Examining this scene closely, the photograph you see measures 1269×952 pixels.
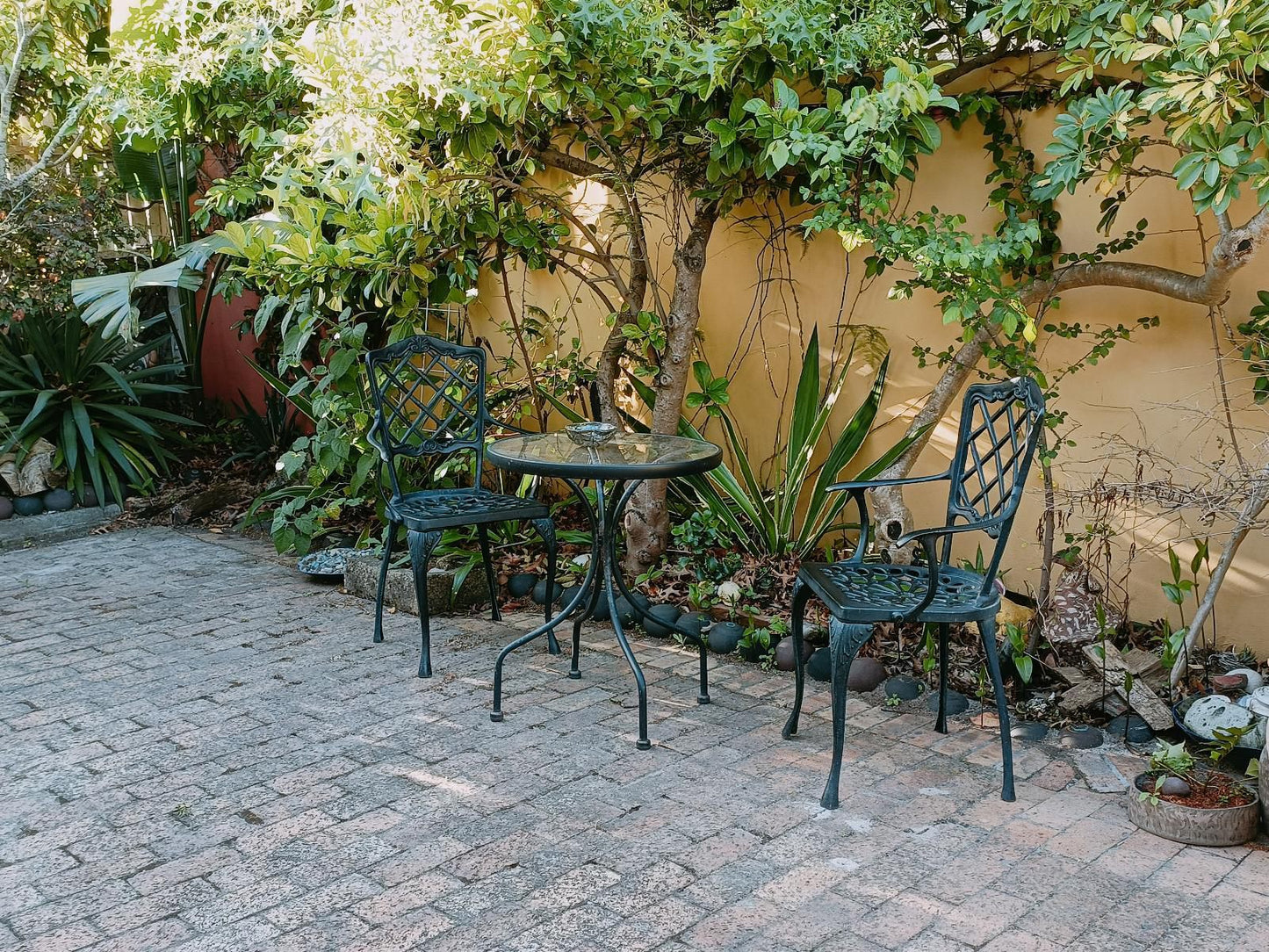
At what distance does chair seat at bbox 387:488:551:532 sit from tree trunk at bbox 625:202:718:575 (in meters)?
0.66

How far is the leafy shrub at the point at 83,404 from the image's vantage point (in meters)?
6.93

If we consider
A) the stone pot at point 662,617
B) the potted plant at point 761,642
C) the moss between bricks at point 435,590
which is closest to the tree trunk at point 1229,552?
the potted plant at point 761,642

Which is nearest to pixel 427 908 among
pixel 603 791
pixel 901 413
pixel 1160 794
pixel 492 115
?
pixel 603 791

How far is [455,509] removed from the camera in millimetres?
4297

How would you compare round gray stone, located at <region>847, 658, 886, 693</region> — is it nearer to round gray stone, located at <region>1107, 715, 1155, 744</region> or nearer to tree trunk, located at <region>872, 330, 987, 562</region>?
tree trunk, located at <region>872, 330, 987, 562</region>

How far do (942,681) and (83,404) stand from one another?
19.3ft

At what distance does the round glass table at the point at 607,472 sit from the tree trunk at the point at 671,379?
2.39 ft

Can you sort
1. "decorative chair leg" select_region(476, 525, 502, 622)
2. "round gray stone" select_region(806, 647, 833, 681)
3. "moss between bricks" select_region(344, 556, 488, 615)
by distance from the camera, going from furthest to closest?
"moss between bricks" select_region(344, 556, 488, 615) < "decorative chair leg" select_region(476, 525, 502, 622) < "round gray stone" select_region(806, 647, 833, 681)

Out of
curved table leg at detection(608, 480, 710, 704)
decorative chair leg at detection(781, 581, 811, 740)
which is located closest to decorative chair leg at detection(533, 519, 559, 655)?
curved table leg at detection(608, 480, 710, 704)

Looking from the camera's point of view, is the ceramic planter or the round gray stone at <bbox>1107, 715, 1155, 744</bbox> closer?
the ceramic planter

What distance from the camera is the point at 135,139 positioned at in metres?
6.70

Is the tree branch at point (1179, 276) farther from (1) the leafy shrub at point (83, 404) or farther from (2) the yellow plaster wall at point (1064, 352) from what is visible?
(1) the leafy shrub at point (83, 404)

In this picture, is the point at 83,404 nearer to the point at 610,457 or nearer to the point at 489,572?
the point at 489,572

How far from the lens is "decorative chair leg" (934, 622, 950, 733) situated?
352 centimetres
